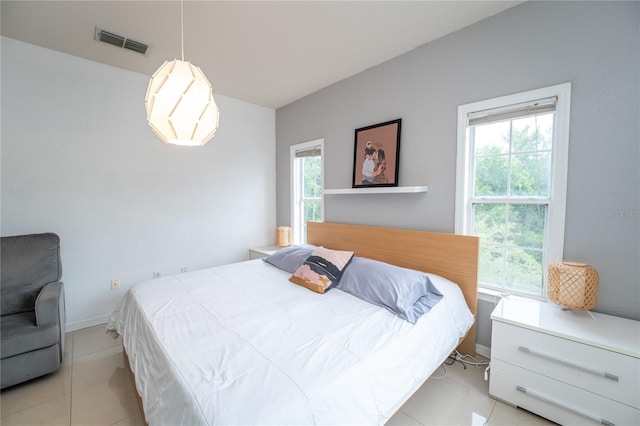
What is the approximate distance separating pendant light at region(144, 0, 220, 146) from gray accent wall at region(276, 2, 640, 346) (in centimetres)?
189

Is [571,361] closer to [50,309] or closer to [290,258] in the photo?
[290,258]

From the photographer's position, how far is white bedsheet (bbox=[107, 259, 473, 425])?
1.00 metres

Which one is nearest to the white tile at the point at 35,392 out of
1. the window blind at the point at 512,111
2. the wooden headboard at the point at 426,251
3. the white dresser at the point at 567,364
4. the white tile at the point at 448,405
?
the white tile at the point at 448,405

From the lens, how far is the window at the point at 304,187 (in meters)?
3.64

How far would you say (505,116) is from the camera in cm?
205

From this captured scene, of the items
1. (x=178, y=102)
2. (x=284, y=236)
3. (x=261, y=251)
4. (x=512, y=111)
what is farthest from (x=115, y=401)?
(x=512, y=111)

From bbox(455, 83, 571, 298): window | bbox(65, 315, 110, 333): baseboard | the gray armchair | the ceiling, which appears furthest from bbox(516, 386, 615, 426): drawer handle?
bbox(65, 315, 110, 333): baseboard

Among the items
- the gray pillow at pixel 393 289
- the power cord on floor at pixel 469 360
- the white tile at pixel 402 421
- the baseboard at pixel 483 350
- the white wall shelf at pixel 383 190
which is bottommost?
the white tile at pixel 402 421

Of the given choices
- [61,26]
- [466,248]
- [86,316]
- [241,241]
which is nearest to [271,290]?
[466,248]

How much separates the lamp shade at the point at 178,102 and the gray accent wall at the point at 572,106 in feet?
6.21

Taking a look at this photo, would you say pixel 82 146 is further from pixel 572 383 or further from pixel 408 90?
pixel 572 383

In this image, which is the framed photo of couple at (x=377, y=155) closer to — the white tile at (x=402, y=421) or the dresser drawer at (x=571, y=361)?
the dresser drawer at (x=571, y=361)

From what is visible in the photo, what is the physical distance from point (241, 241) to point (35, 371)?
7.49 feet

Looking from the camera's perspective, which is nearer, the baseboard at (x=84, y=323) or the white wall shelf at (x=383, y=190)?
the white wall shelf at (x=383, y=190)
